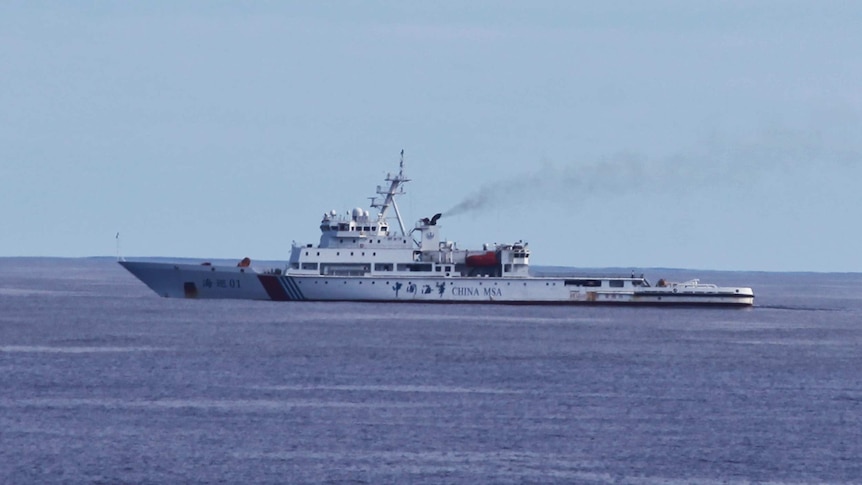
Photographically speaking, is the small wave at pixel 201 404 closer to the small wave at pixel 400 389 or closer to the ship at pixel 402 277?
the small wave at pixel 400 389

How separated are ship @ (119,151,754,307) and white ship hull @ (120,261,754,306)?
0.07 m

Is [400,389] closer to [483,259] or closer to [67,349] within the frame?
[67,349]

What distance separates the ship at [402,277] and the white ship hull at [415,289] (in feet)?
0.21

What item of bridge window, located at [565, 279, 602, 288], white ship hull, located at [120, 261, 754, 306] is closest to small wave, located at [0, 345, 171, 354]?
white ship hull, located at [120, 261, 754, 306]

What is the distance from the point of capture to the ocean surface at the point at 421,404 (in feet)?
115

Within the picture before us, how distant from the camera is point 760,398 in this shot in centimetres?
4916

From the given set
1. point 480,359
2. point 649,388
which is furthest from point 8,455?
point 480,359

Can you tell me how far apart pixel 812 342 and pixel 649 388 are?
29228mm

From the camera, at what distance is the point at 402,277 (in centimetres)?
9625

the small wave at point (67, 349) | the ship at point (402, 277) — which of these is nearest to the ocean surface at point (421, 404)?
the small wave at point (67, 349)

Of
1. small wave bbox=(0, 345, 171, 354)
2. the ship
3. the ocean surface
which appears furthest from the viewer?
the ship

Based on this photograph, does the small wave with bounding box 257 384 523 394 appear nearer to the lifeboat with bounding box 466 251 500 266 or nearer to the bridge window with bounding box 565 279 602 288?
the lifeboat with bounding box 466 251 500 266

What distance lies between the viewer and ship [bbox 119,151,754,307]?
95.9 meters

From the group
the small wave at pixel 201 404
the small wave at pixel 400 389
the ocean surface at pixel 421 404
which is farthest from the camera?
the small wave at pixel 400 389
